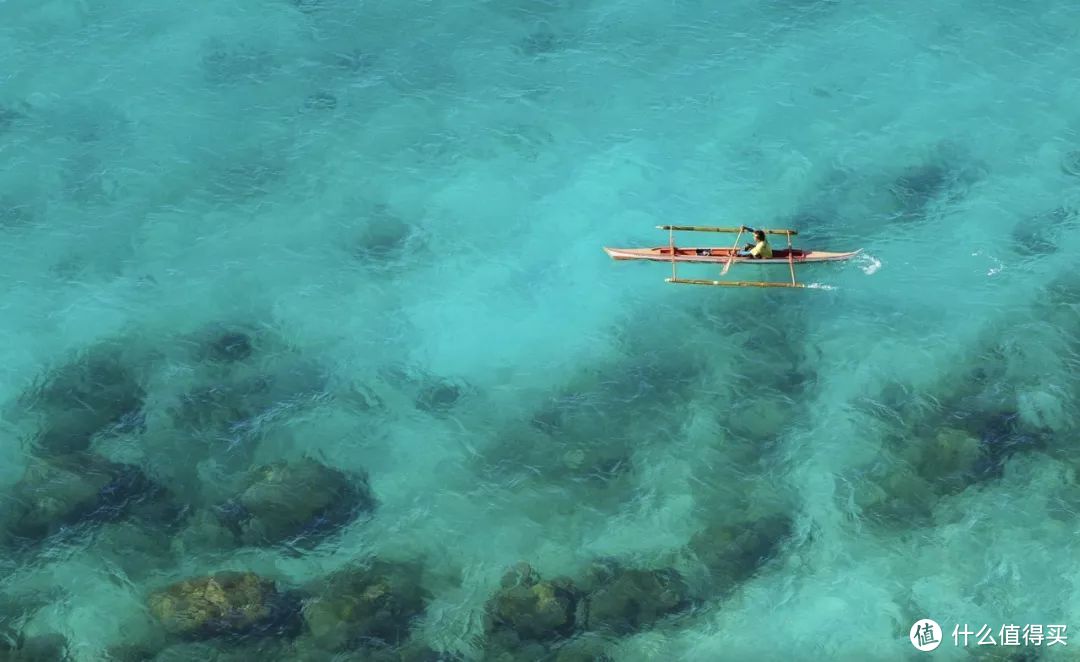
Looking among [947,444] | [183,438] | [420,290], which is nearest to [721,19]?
[420,290]

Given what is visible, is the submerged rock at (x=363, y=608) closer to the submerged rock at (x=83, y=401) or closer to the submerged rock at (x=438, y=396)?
the submerged rock at (x=438, y=396)

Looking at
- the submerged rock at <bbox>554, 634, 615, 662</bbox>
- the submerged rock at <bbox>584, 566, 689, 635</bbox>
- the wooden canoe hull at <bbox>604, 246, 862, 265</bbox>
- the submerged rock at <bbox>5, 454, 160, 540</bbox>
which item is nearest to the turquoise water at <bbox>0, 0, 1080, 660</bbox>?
the submerged rock at <bbox>554, 634, 615, 662</bbox>

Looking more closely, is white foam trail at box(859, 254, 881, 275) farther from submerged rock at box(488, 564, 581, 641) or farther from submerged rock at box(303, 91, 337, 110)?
submerged rock at box(303, 91, 337, 110)

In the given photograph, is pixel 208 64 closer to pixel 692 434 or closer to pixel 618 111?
pixel 618 111

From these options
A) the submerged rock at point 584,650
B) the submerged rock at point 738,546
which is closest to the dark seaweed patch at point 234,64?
the submerged rock at point 738,546

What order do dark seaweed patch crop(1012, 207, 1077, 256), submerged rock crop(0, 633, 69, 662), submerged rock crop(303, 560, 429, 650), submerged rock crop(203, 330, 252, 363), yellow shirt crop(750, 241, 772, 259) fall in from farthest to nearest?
dark seaweed patch crop(1012, 207, 1077, 256), submerged rock crop(203, 330, 252, 363), yellow shirt crop(750, 241, 772, 259), submerged rock crop(303, 560, 429, 650), submerged rock crop(0, 633, 69, 662)
